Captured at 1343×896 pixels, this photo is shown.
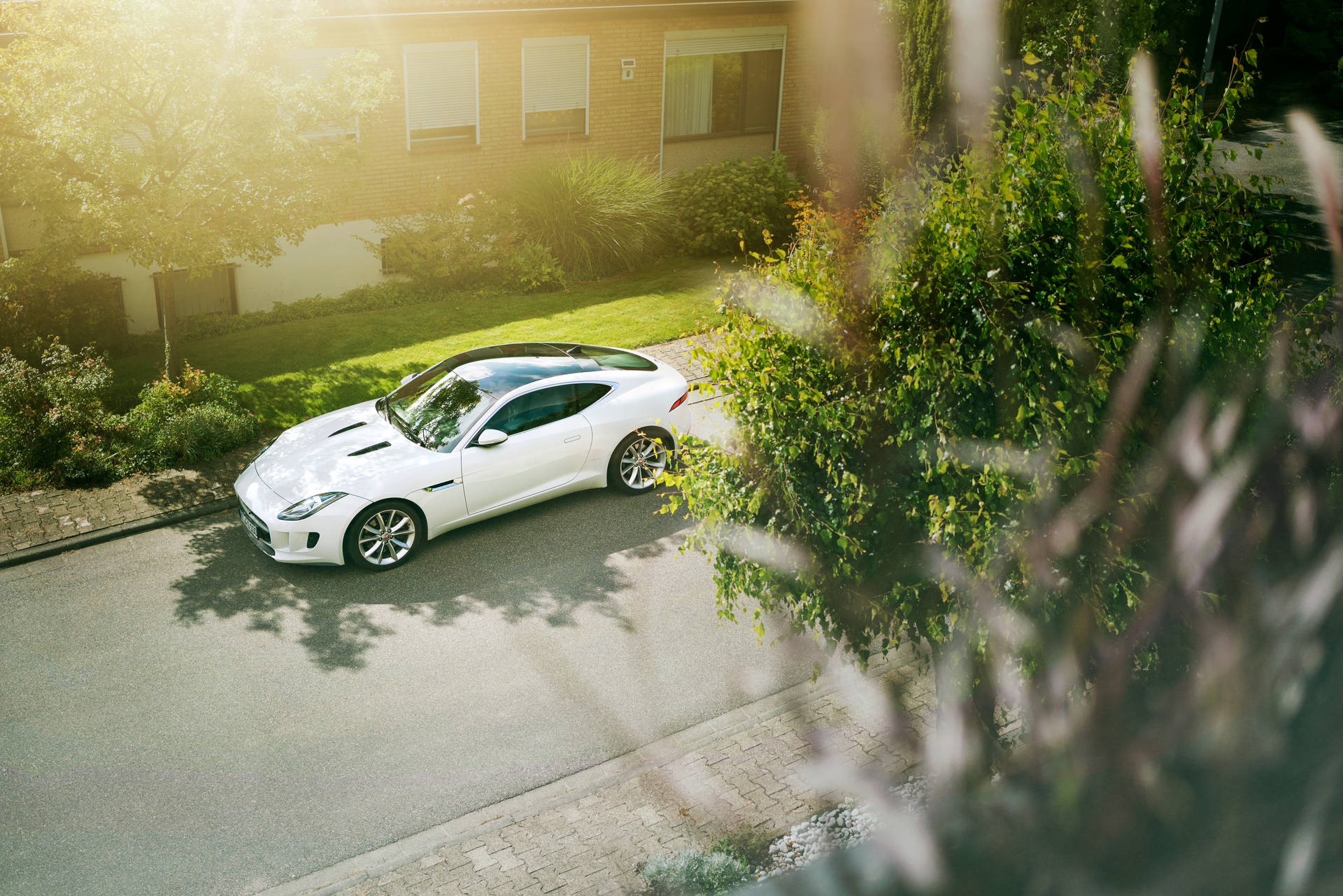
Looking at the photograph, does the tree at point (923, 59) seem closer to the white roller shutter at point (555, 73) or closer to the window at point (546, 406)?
the white roller shutter at point (555, 73)

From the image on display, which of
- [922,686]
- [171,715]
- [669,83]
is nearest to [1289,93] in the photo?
[669,83]

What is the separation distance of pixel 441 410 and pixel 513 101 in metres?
9.90

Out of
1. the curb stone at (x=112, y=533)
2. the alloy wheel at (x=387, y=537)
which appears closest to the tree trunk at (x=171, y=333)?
the curb stone at (x=112, y=533)

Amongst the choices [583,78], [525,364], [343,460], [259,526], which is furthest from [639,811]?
[583,78]

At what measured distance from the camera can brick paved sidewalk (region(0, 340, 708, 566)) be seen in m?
9.22

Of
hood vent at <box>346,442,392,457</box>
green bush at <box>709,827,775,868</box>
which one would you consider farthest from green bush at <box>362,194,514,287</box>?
green bush at <box>709,827,775,868</box>

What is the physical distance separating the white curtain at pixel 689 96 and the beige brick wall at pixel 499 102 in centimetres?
54

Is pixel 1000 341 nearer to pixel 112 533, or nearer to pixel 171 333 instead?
pixel 112 533

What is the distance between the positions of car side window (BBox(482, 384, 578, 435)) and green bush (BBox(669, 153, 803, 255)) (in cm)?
877

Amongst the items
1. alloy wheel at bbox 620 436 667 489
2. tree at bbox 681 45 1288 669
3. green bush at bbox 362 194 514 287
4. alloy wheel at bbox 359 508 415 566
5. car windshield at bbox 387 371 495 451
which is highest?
tree at bbox 681 45 1288 669

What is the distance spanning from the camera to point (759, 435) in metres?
5.33

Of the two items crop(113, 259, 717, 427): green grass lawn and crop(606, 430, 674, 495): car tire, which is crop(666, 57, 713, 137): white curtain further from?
crop(606, 430, 674, 495): car tire

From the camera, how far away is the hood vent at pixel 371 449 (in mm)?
8906

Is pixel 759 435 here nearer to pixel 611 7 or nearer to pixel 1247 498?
pixel 1247 498
